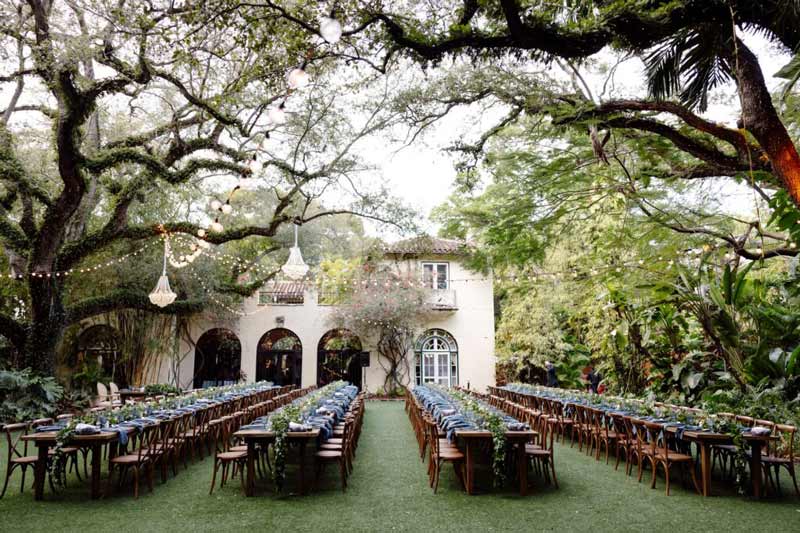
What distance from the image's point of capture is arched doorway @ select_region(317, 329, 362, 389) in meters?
19.1

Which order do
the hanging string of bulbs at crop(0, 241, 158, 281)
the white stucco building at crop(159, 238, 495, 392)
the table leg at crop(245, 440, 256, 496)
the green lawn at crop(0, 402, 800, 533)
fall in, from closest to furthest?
the green lawn at crop(0, 402, 800, 533)
the table leg at crop(245, 440, 256, 496)
the hanging string of bulbs at crop(0, 241, 158, 281)
the white stucco building at crop(159, 238, 495, 392)

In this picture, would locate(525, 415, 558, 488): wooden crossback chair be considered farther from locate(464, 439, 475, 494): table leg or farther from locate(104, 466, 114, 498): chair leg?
locate(104, 466, 114, 498): chair leg

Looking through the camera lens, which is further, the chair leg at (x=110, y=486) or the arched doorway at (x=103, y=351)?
the arched doorway at (x=103, y=351)

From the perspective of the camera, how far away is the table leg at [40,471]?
5.36 metres

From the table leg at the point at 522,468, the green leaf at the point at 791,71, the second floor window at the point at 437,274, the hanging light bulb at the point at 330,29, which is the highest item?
the second floor window at the point at 437,274

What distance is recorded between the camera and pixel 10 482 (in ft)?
20.1

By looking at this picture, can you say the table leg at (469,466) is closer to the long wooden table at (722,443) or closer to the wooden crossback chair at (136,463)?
the long wooden table at (722,443)

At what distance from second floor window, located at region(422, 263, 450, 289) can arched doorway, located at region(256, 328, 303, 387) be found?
5184mm

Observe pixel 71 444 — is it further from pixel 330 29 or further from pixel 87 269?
pixel 87 269

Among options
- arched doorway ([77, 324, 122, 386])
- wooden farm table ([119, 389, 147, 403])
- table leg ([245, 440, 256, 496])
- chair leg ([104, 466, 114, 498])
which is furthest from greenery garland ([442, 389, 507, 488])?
arched doorway ([77, 324, 122, 386])

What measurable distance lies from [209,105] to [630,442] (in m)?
7.99

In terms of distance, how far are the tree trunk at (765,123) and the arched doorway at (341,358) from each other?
1577 cm

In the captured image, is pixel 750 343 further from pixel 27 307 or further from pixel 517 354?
pixel 27 307

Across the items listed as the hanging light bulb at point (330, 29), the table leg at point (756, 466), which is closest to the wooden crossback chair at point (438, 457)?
the table leg at point (756, 466)
